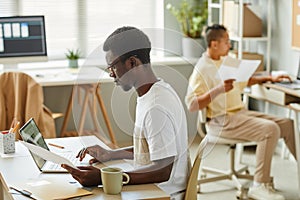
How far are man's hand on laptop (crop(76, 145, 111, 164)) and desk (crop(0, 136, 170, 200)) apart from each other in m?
0.05

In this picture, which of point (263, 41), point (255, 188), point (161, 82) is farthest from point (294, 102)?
point (161, 82)

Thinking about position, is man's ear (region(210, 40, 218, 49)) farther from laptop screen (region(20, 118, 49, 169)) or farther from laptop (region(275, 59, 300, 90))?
laptop screen (region(20, 118, 49, 169))

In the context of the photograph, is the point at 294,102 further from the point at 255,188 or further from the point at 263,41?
the point at 263,41

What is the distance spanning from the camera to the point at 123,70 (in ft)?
7.25

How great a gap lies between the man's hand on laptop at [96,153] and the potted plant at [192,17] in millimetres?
3033

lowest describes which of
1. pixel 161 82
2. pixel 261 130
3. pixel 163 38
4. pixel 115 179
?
pixel 261 130

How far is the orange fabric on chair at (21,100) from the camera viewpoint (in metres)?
4.15

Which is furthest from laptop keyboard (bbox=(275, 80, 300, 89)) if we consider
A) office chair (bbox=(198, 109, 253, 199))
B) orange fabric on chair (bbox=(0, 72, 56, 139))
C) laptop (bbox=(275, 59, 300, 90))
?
orange fabric on chair (bbox=(0, 72, 56, 139))

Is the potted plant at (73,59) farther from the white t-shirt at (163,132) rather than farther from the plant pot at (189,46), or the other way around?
the white t-shirt at (163,132)

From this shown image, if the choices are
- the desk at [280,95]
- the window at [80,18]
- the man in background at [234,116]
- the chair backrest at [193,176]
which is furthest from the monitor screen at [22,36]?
the chair backrest at [193,176]

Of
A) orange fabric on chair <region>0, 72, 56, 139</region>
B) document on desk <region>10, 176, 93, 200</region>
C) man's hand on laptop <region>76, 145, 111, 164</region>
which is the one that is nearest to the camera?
document on desk <region>10, 176, 93, 200</region>

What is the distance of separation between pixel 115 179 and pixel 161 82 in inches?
16.4

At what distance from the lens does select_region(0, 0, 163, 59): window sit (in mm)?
5477

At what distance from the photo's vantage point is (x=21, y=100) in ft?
13.7
